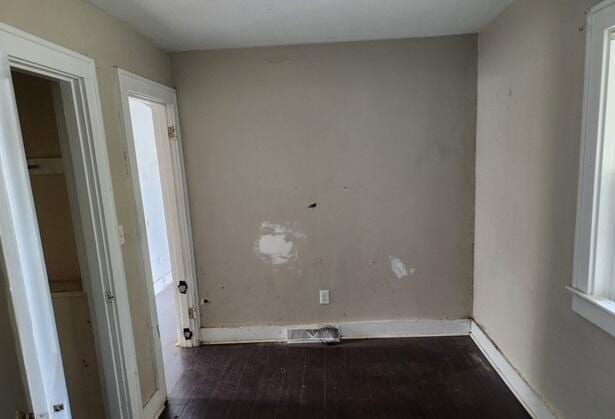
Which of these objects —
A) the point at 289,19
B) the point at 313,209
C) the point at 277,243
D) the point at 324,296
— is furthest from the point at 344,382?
the point at 289,19

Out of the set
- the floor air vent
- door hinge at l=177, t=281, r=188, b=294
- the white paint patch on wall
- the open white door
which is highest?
the open white door

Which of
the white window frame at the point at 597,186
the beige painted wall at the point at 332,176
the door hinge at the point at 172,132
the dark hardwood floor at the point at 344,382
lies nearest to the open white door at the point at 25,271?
the dark hardwood floor at the point at 344,382

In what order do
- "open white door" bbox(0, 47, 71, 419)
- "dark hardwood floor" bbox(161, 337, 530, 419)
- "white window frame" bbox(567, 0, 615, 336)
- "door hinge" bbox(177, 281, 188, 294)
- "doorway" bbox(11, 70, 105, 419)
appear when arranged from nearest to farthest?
"open white door" bbox(0, 47, 71, 419) → "white window frame" bbox(567, 0, 615, 336) → "doorway" bbox(11, 70, 105, 419) → "dark hardwood floor" bbox(161, 337, 530, 419) → "door hinge" bbox(177, 281, 188, 294)

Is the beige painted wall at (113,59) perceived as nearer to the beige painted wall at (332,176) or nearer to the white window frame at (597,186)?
the beige painted wall at (332,176)

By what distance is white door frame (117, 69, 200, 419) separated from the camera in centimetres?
220

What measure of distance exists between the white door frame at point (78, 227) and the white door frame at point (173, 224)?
0.31 metres

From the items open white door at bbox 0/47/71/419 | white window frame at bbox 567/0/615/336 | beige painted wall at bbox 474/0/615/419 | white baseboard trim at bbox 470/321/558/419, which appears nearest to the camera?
open white door at bbox 0/47/71/419

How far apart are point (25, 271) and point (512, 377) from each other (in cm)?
256

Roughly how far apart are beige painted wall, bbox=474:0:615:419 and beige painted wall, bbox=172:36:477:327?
284 mm

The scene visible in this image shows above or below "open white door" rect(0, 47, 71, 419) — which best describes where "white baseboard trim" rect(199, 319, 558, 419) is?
below

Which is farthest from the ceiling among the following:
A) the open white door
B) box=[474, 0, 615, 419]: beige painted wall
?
the open white door

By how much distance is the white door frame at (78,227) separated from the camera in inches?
36.9

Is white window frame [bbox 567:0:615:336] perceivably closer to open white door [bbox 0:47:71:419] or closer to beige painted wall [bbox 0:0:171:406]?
open white door [bbox 0:47:71:419]

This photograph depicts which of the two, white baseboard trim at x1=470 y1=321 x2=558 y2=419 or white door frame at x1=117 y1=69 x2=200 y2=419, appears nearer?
white baseboard trim at x1=470 y1=321 x2=558 y2=419
